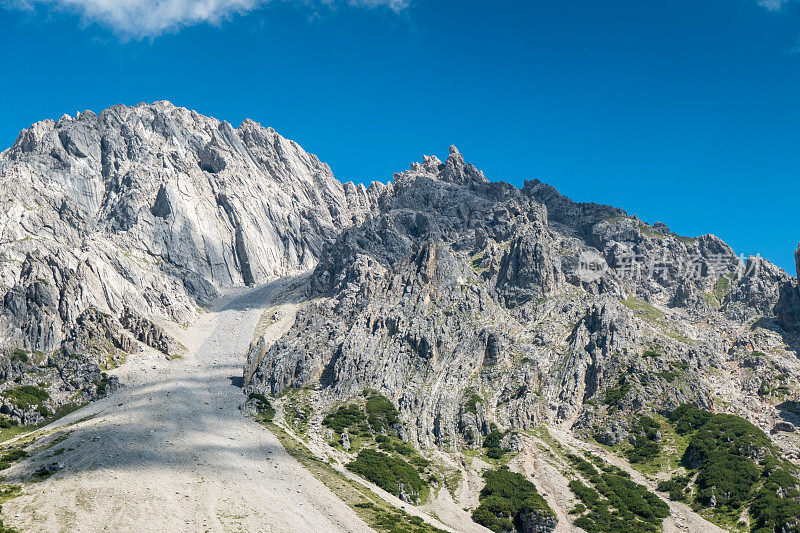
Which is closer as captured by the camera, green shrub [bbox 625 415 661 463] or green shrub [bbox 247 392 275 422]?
green shrub [bbox 625 415 661 463]

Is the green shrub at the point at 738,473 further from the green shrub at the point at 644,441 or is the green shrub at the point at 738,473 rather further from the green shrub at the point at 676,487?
the green shrub at the point at 644,441

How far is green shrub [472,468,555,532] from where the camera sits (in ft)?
334

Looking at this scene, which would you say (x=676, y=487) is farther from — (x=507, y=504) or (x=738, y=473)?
(x=507, y=504)

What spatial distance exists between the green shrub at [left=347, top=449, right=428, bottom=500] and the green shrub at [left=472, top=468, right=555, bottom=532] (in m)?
12.1

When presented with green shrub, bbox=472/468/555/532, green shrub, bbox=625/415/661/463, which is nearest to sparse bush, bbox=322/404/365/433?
green shrub, bbox=472/468/555/532

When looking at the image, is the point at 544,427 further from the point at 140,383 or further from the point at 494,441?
the point at 140,383

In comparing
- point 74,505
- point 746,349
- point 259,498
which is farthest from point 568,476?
point 746,349

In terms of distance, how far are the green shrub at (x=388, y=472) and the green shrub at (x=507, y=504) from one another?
1208 cm

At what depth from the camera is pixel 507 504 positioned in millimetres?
105812

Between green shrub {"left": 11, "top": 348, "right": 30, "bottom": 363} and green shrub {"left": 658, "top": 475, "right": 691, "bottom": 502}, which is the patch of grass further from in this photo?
green shrub {"left": 11, "top": 348, "right": 30, "bottom": 363}

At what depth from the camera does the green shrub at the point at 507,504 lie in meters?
102

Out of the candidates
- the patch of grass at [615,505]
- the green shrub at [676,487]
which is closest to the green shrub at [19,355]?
the patch of grass at [615,505]

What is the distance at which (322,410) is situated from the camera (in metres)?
146

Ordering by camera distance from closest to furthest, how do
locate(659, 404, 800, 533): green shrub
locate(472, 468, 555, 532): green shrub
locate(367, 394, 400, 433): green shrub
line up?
locate(472, 468, 555, 532): green shrub, locate(659, 404, 800, 533): green shrub, locate(367, 394, 400, 433): green shrub
